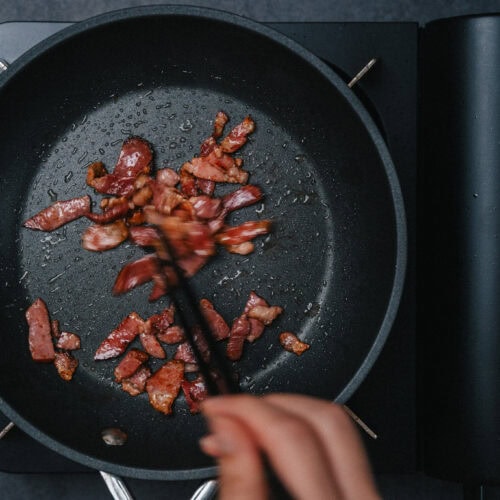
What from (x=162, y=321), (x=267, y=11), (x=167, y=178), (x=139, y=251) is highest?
(x=267, y=11)

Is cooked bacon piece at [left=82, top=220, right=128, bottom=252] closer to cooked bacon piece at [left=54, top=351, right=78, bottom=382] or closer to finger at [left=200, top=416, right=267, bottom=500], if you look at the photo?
cooked bacon piece at [left=54, top=351, right=78, bottom=382]

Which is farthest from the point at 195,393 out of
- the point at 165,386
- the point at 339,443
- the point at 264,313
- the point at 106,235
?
the point at 339,443

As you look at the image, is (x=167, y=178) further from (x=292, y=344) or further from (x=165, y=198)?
(x=292, y=344)

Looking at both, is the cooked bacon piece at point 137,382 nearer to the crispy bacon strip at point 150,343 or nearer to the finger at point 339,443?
the crispy bacon strip at point 150,343

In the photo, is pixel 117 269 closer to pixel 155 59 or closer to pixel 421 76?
pixel 155 59

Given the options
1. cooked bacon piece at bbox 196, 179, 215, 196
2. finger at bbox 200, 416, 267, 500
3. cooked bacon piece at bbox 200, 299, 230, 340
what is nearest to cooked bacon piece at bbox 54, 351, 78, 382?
cooked bacon piece at bbox 200, 299, 230, 340

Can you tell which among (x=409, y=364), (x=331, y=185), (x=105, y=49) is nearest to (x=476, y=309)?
(x=409, y=364)

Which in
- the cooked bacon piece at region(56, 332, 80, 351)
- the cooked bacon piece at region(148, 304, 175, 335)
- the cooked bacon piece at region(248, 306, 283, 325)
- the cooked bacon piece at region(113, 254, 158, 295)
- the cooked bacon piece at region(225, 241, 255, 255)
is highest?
the cooked bacon piece at region(225, 241, 255, 255)
